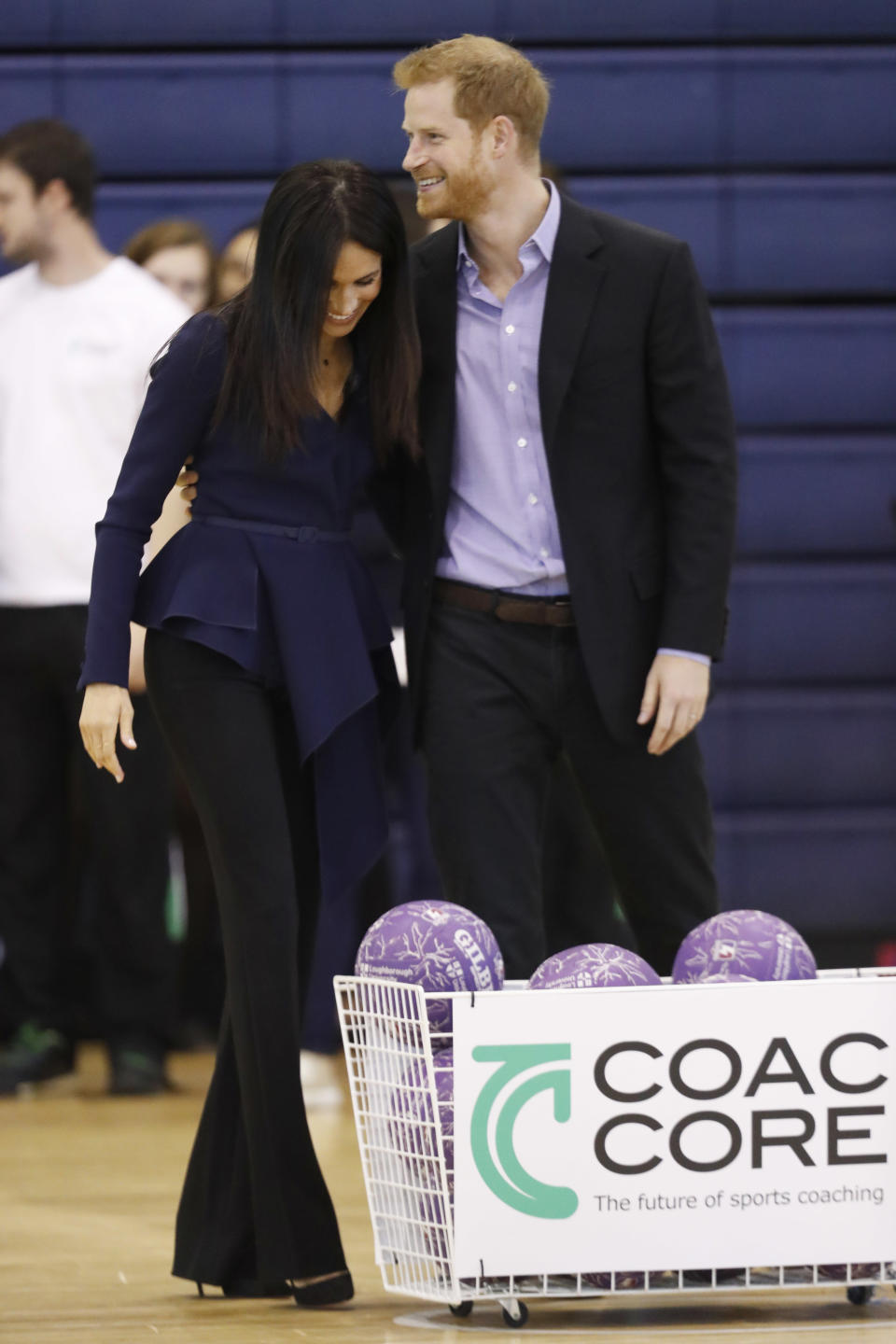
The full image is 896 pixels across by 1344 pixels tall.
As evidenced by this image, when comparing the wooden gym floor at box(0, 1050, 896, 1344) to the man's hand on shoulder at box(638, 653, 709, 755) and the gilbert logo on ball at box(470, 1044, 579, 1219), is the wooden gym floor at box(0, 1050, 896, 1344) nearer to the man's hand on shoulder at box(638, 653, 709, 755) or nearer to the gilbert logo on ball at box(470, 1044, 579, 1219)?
the gilbert logo on ball at box(470, 1044, 579, 1219)

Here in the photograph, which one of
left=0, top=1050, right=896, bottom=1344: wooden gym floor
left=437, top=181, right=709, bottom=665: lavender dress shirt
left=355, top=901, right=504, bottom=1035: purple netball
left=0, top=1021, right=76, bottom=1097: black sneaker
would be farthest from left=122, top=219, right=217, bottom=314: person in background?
left=355, top=901, right=504, bottom=1035: purple netball

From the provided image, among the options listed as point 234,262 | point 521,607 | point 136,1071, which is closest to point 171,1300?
point 521,607

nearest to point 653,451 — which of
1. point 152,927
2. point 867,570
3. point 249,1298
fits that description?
point 249,1298

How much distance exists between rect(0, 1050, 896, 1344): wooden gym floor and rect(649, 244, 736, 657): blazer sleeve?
77cm

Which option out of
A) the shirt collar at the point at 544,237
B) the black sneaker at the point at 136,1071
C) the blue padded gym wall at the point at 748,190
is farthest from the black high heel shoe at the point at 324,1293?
the blue padded gym wall at the point at 748,190

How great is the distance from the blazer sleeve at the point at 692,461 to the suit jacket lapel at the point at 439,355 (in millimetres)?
251

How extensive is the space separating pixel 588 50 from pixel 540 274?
264 centimetres

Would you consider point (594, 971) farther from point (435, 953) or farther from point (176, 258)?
point (176, 258)

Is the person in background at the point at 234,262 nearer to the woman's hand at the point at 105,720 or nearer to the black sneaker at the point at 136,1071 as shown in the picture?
the black sneaker at the point at 136,1071

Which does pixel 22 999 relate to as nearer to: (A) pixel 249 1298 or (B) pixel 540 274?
(A) pixel 249 1298

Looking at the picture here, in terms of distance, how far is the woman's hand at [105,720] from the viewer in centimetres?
225

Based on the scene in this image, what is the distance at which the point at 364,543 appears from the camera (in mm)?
3992

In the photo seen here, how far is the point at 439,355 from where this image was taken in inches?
99.5

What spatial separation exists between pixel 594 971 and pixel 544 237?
93 cm
